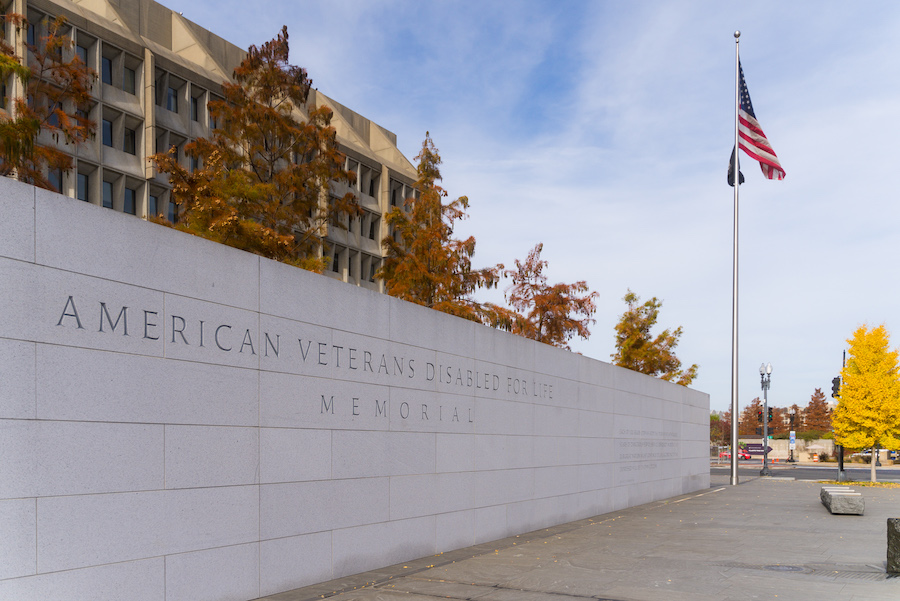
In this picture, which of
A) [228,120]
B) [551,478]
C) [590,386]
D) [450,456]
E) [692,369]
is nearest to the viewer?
[450,456]

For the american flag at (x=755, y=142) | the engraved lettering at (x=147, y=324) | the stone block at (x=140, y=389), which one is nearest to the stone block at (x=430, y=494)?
the stone block at (x=140, y=389)

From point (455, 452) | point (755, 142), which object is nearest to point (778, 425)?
point (755, 142)

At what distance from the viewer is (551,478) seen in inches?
635

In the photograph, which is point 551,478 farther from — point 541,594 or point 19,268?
point 19,268

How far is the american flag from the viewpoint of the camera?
29219mm

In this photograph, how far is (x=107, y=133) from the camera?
36.6 m

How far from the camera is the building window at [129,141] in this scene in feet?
123

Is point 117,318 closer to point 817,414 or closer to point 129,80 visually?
point 129,80

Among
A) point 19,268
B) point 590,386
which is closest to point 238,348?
point 19,268

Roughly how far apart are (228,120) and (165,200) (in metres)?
17.2

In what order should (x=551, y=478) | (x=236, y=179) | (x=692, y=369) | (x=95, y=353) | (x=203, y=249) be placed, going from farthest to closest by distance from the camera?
(x=692, y=369) → (x=236, y=179) → (x=551, y=478) → (x=203, y=249) → (x=95, y=353)

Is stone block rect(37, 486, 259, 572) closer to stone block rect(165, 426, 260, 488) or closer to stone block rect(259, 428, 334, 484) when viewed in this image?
stone block rect(165, 426, 260, 488)

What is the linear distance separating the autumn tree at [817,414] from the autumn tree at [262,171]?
10869cm

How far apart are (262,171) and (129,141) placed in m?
17.6
